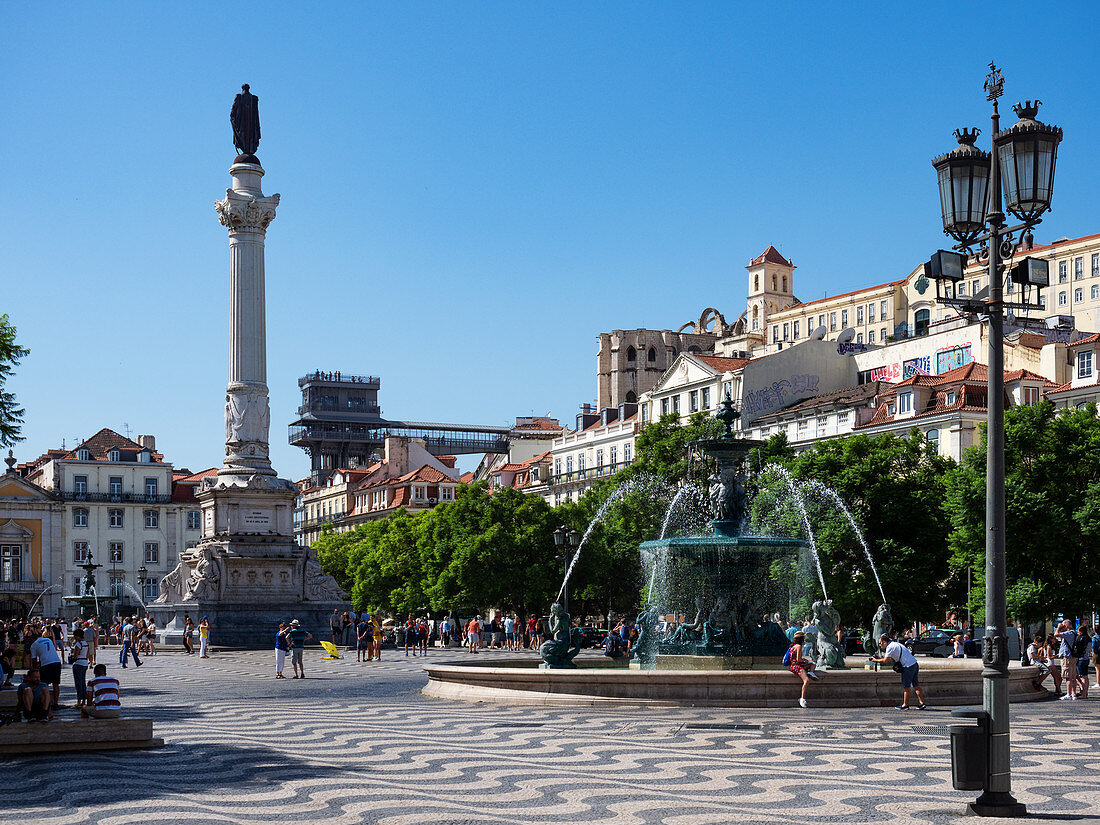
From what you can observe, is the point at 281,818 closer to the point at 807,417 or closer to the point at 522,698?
the point at 522,698

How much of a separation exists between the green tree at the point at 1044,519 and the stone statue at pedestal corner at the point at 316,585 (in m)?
22.3

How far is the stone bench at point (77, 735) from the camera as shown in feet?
52.2

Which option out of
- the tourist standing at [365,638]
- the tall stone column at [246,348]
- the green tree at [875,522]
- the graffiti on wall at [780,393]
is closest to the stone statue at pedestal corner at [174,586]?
the tall stone column at [246,348]

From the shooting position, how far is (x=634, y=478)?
5984cm

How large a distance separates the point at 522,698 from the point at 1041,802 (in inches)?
462

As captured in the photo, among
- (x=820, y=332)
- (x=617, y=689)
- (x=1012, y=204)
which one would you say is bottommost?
(x=617, y=689)

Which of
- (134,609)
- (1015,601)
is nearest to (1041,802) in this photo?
(1015,601)

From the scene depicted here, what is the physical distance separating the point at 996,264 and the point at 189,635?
135 ft

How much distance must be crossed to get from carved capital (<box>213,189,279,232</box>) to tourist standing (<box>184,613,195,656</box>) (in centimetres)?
1445

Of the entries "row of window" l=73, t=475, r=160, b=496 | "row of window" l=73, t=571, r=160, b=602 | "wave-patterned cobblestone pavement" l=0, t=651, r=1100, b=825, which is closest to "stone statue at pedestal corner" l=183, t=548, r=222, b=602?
"wave-patterned cobblestone pavement" l=0, t=651, r=1100, b=825

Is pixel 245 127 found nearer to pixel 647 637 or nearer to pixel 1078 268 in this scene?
pixel 647 637

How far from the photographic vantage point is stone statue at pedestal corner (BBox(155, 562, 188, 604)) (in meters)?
51.1

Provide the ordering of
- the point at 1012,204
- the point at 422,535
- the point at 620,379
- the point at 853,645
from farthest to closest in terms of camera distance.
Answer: the point at 620,379 < the point at 422,535 < the point at 853,645 < the point at 1012,204

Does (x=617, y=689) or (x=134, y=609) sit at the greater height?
(x=617, y=689)
